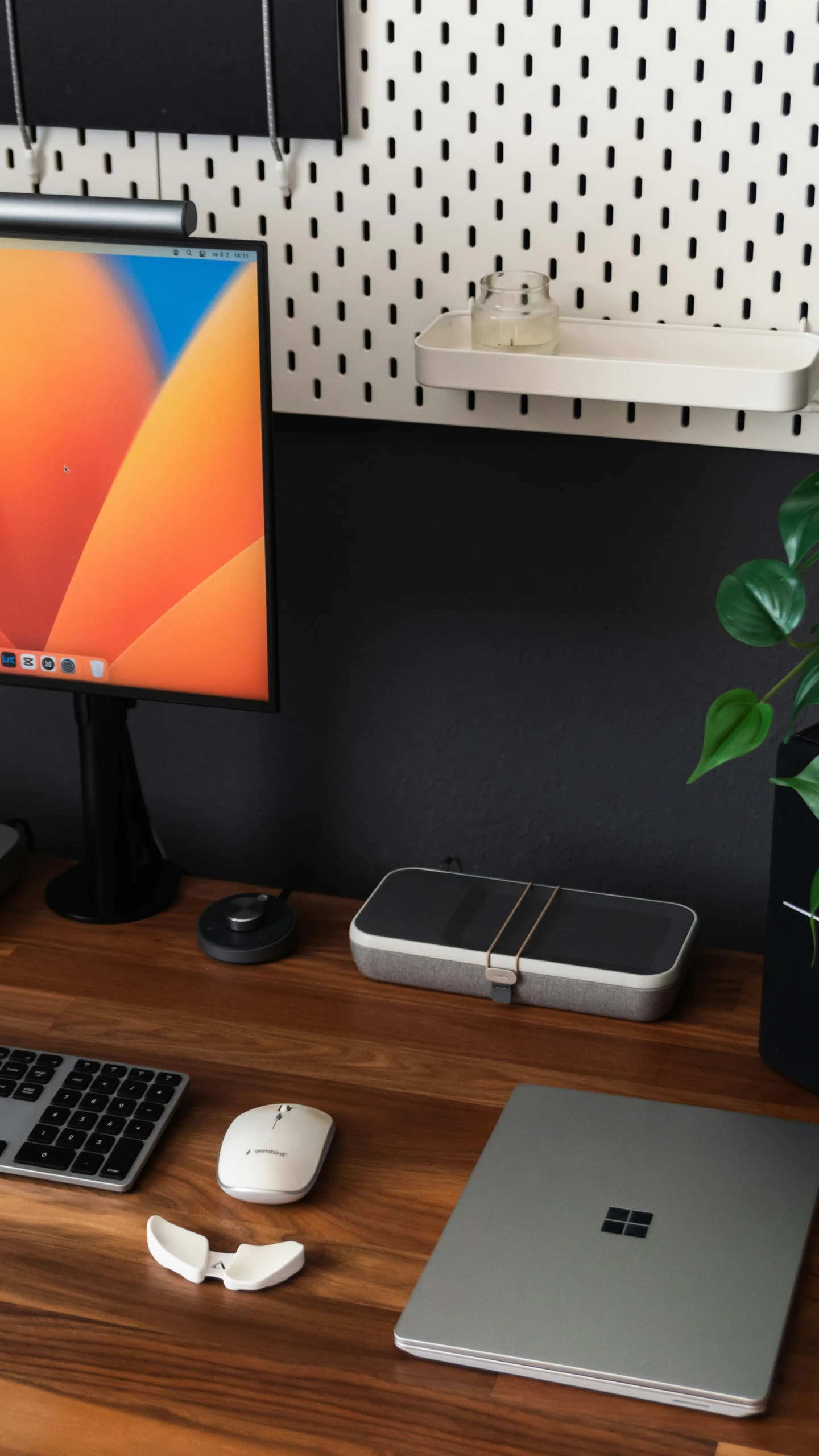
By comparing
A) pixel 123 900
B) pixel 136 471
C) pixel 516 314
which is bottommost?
pixel 123 900

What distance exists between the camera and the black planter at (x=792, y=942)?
0.96 metres

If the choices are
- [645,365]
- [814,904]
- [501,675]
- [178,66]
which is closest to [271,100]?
[178,66]

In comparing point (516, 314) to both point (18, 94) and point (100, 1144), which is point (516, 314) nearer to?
point (18, 94)

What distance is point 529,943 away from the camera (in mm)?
1106

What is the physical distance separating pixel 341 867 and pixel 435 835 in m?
0.10

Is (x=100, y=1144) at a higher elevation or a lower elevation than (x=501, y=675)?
lower

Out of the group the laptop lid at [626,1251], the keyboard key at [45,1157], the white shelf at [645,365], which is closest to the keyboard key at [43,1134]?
the keyboard key at [45,1157]

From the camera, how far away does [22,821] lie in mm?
1398

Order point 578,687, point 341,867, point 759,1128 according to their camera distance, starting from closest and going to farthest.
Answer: point 759,1128 < point 578,687 < point 341,867

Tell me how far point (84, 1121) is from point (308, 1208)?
17 cm

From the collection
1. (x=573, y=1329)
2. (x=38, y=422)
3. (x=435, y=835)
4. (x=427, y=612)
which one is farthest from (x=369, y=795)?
(x=573, y=1329)

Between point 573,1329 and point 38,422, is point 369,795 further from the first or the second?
point 573,1329

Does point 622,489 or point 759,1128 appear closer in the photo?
point 759,1128

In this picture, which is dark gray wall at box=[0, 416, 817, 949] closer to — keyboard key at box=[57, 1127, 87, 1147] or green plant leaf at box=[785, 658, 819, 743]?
green plant leaf at box=[785, 658, 819, 743]
